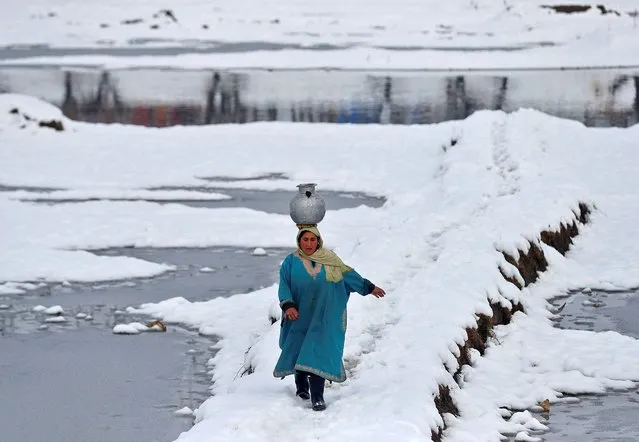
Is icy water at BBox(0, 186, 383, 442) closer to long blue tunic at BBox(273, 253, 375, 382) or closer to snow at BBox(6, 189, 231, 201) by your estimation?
long blue tunic at BBox(273, 253, 375, 382)

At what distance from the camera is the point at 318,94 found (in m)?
37.1

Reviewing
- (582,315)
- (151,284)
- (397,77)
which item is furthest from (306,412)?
(397,77)

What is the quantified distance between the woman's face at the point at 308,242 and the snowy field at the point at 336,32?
4022 cm

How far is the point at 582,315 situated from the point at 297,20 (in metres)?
75.5

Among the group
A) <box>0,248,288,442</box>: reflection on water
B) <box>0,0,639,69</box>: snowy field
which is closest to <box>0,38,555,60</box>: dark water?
<box>0,0,639,69</box>: snowy field

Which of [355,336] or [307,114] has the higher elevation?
[355,336]

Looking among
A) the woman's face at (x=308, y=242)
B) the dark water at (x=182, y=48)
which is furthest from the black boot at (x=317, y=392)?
the dark water at (x=182, y=48)

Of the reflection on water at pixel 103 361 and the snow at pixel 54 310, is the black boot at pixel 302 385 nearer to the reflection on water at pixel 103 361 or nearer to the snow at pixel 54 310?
the reflection on water at pixel 103 361

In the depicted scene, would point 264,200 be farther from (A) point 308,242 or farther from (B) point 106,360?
(A) point 308,242

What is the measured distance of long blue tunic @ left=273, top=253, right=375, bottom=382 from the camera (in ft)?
25.8

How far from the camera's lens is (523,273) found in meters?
12.8

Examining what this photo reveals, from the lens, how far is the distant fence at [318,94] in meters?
31.4

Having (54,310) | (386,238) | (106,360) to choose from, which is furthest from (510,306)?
(54,310)

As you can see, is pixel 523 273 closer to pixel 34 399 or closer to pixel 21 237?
pixel 34 399
